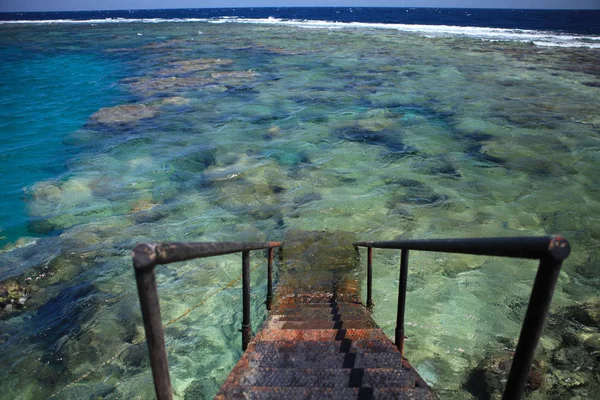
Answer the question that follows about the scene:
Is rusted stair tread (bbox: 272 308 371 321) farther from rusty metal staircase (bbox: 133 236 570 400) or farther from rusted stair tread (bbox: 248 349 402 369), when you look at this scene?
rusted stair tread (bbox: 248 349 402 369)

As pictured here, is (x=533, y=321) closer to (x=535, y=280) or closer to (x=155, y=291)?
(x=535, y=280)

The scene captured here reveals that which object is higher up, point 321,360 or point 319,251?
point 321,360

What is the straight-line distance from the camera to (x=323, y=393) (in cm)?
224

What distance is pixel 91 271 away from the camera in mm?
6582

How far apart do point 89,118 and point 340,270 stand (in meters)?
14.0

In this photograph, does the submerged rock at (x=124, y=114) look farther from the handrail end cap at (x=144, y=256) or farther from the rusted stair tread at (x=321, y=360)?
the handrail end cap at (x=144, y=256)

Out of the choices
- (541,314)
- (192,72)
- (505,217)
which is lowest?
(505,217)

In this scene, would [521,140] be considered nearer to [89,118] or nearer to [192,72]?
[89,118]

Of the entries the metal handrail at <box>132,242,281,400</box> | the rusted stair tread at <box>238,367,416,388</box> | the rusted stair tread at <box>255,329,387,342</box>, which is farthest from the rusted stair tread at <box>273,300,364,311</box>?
the metal handrail at <box>132,242,281,400</box>

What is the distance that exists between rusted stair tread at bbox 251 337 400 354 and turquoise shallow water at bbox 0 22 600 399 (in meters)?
1.84

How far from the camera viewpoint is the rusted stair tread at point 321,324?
3.64 m

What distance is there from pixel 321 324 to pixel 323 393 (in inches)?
58.8

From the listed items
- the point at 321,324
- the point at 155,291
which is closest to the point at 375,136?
the point at 321,324

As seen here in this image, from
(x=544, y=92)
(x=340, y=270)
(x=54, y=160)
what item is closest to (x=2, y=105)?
(x=54, y=160)
